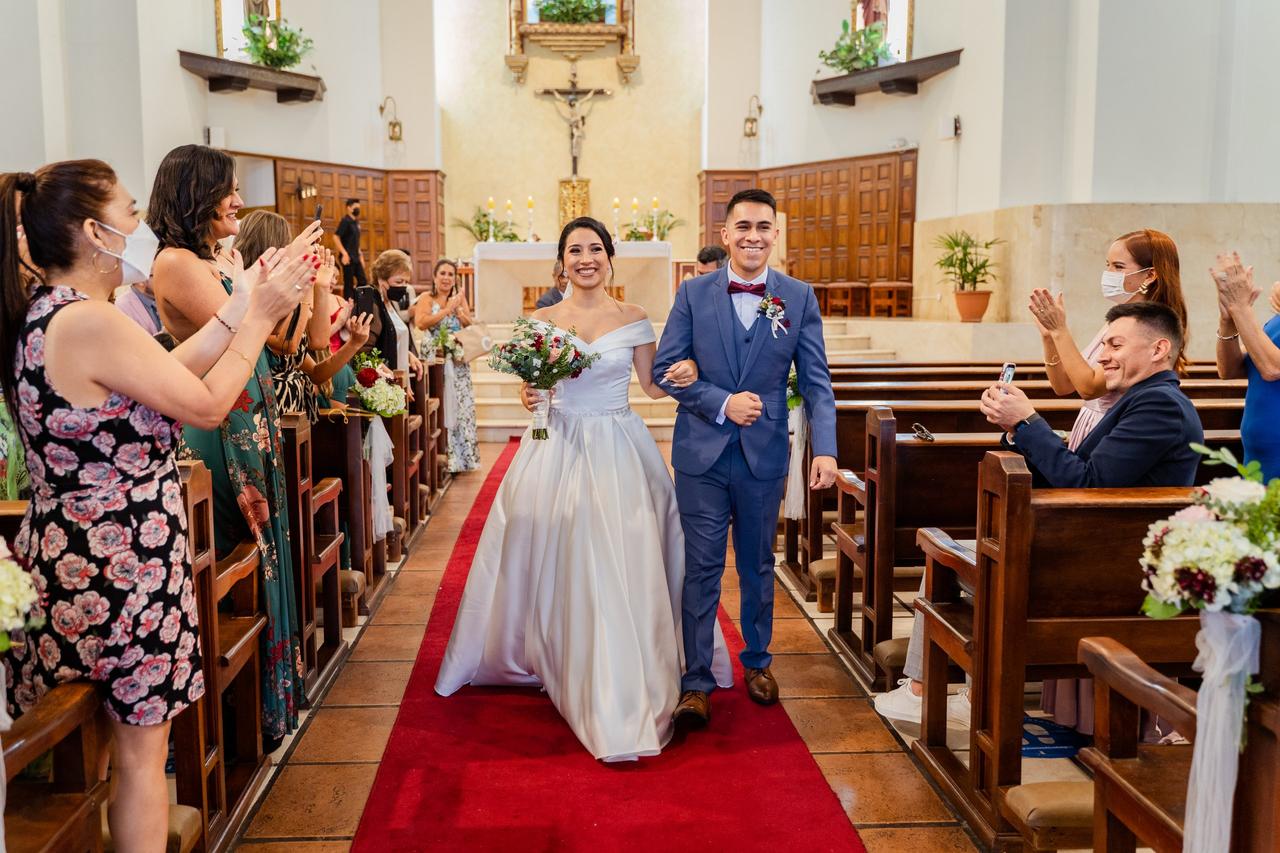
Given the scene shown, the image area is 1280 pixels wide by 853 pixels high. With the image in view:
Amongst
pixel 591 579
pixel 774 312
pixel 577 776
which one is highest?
pixel 774 312

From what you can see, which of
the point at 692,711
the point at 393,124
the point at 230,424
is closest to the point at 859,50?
the point at 393,124

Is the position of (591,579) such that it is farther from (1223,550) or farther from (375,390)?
(1223,550)

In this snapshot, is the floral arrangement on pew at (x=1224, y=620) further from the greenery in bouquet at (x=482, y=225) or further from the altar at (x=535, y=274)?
the greenery in bouquet at (x=482, y=225)

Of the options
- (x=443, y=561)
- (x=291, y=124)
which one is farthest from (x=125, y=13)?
(x=443, y=561)

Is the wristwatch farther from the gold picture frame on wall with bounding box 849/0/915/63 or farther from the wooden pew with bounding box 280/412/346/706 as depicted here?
the gold picture frame on wall with bounding box 849/0/915/63

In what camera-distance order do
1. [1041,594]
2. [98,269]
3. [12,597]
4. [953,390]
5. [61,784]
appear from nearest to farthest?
[12,597] < [61,784] < [98,269] < [1041,594] < [953,390]

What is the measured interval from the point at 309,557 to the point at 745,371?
1615 mm

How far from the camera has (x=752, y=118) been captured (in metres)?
15.0

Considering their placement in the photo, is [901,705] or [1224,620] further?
[901,705]

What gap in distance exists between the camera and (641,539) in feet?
11.4

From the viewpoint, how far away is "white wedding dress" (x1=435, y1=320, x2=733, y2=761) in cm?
331

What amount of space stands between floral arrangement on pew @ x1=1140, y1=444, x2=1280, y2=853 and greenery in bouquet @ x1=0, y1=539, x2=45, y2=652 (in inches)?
69.7

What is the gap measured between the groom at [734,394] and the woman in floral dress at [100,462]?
1668 millimetres

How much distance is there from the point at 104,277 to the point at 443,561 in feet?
12.2
